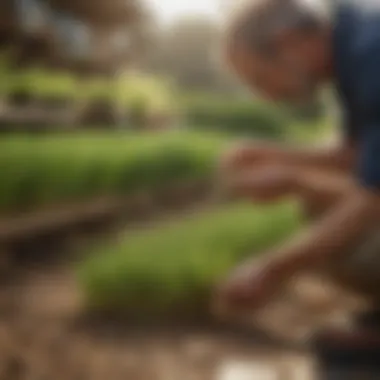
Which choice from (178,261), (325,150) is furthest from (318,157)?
(178,261)

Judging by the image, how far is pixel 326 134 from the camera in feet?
3.23

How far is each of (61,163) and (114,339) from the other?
0.79 feet

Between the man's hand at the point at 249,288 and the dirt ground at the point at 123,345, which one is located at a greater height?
the man's hand at the point at 249,288

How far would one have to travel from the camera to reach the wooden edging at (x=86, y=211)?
1.00 metres

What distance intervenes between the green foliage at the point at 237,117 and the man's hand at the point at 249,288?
0.18m

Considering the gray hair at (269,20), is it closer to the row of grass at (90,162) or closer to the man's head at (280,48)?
the man's head at (280,48)

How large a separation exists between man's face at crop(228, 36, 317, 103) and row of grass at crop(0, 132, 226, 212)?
3.6 inches

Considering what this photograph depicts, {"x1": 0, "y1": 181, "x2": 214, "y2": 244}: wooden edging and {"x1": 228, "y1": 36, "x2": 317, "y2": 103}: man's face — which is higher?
{"x1": 228, "y1": 36, "x2": 317, "y2": 103}: man's face

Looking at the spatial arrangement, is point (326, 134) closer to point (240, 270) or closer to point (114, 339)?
point (240, 270)

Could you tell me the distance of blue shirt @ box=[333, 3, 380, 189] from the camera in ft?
3.14

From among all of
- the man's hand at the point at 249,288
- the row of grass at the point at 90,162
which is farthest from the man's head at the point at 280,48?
the man's hand at the point at 249,288

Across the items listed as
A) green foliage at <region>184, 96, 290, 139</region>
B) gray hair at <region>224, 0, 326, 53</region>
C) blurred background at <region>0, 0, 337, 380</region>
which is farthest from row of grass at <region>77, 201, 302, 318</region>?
gray hair at <region>224, 0, 326, 53</region>

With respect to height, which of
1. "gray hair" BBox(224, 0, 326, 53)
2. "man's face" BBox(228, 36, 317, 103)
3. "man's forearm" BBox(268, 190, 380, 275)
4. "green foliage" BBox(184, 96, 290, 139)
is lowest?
"man's forearm" BBox(268, 190, 380, 275)

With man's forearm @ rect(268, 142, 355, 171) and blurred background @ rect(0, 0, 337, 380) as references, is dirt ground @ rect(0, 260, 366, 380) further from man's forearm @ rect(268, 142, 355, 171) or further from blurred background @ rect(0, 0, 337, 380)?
man's forearm @ rect(268, 142, 355, 171)
